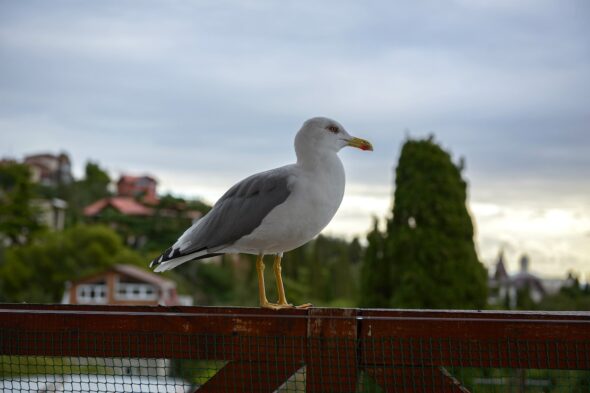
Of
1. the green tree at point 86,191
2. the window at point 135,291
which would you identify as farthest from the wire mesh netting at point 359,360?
the green tree at point 86,191

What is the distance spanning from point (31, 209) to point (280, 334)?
52.0 meters

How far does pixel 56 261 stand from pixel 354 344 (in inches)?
1789

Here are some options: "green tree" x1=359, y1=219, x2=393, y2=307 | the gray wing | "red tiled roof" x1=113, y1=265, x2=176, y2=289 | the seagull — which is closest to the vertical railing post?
the seagull

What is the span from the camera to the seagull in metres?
4.19

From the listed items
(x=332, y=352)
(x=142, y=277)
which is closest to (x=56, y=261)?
(x=142, y=277)

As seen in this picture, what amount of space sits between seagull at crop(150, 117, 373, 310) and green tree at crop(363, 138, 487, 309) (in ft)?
42.5

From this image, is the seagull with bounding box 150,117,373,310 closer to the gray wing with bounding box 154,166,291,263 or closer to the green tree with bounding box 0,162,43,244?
the gray wing with bounding box 154,166,291,263

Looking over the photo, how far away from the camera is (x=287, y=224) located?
165 inches

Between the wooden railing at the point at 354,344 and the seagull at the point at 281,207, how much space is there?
1.98ft

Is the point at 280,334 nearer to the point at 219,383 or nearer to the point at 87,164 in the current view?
the point at 219,383

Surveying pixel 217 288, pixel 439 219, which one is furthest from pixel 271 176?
pixel 217 288

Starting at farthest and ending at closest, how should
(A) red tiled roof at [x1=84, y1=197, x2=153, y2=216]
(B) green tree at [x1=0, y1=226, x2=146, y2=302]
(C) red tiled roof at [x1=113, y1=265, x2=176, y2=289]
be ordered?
(A) red tiled roof at [x1=84, y1=197, x2=153, y2=216], (C) red tiled roof at [x1=113, y1=265, x2=176, y2=289], (B) green tree at [x1=0, y1=226, x2=146, y2=302]

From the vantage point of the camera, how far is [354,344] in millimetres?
3471

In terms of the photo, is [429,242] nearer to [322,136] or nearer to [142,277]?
[322,136]
